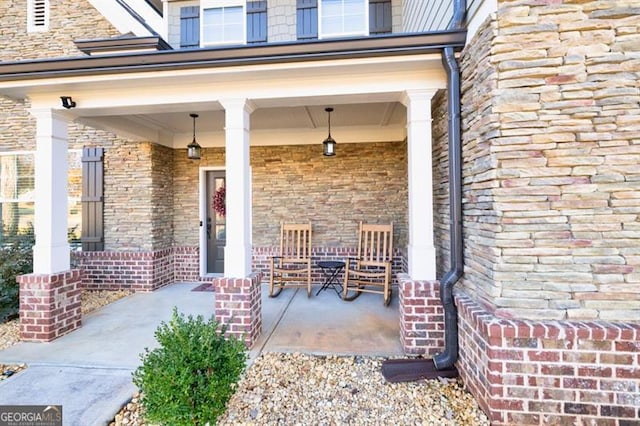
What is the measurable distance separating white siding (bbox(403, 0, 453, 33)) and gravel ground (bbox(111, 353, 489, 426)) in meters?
3.15

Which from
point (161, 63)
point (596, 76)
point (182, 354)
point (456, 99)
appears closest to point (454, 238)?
point (456, 99)

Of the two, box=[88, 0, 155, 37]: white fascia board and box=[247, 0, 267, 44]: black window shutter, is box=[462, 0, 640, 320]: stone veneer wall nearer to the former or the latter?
box=[247, 0, 267, 44]: black window shutter

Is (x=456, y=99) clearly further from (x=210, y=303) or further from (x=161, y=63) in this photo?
(x=210, y=303)

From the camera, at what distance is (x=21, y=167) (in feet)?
17.1

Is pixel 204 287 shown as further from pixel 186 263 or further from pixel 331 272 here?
pixel 331 272

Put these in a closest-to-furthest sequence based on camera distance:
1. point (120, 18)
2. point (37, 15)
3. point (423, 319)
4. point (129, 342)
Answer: point (423, 319), point (129, 342), point (120, 18), point (37, 15)

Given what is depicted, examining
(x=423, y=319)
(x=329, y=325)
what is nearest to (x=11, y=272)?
(x=329, y=325)

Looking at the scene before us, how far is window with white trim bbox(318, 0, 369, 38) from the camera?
4.69m

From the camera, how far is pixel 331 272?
16.7ft

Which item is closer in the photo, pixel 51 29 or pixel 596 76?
pixel 596 76

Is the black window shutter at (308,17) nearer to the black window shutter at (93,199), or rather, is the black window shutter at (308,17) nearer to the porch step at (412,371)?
the black window shutter at (93,199)

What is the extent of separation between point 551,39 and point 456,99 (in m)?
0.66

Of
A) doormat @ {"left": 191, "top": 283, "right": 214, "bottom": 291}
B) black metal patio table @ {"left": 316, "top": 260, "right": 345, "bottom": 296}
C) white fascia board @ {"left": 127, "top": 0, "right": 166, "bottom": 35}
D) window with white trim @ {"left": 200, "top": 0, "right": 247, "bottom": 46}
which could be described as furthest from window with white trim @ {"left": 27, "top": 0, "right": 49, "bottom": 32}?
black metal patio table @ {"left": 316, "top": 260, "right": 345, "bottom": 296}

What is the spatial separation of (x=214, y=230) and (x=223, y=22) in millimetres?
3554
